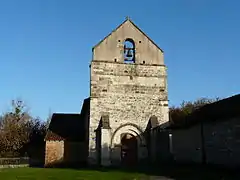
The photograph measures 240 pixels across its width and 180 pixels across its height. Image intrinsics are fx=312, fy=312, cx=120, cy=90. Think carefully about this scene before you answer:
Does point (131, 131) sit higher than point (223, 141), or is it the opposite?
point (131, 131)

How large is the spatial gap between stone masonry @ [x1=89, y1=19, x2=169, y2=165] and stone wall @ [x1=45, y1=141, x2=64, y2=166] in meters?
5.03

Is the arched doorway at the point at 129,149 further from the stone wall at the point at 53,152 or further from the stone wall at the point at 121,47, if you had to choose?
the stone wall at the point at 121,47

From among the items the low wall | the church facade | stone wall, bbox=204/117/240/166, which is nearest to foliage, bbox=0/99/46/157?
the low wall

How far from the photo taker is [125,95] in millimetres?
27844

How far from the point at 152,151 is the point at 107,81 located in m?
7.25

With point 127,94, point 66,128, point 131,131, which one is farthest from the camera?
point 66,128

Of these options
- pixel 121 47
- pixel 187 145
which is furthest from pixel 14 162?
pixel 187 145

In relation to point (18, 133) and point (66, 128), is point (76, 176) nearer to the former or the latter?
point (66, 128)

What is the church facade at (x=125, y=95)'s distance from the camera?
87.6 feet

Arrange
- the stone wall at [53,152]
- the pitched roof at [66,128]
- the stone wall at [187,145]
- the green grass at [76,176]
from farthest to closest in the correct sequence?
1. the pitched roof at [66,128]
2. the stone wall at [53,152]
3. the stone wall at [187,145]
4. the green grass at [76,176]

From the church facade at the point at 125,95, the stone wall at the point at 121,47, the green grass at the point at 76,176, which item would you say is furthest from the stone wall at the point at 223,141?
the stone wall at the point at 121,47

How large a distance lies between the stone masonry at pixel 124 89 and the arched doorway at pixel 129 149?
2.11ft

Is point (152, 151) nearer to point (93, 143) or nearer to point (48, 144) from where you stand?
point (93, 143)

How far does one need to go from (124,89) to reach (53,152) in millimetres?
9286
